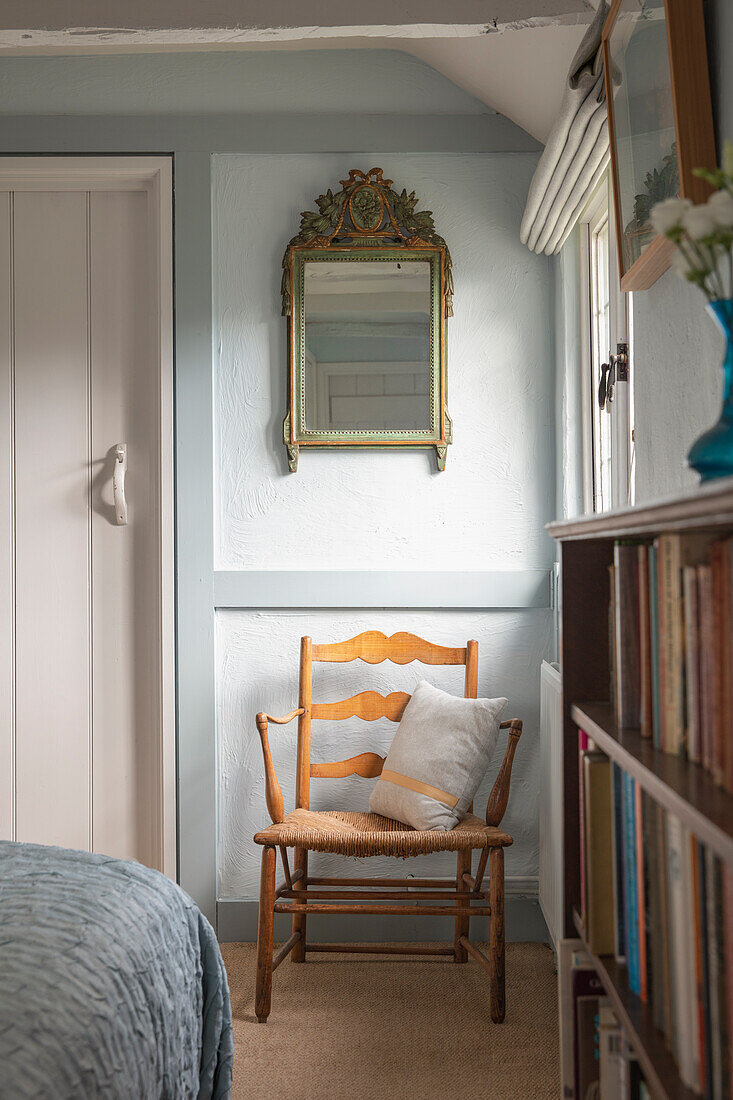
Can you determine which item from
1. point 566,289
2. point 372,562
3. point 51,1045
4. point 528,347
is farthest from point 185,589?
point 51,1045

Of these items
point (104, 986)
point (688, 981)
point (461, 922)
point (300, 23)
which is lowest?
point (461, 922)

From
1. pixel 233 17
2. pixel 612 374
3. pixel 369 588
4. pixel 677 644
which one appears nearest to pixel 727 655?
pixel 677 644

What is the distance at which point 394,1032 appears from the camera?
196cm

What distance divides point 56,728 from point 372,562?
1.09 metres

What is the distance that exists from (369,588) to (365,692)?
307mm

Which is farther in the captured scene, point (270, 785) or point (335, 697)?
point (335, 697)

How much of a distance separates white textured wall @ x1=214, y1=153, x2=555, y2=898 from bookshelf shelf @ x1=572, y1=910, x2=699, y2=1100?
1.48 m

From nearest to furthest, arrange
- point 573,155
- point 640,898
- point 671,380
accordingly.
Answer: point 640,898, point 671,380, point 573,155

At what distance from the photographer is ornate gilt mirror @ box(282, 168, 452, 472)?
246 cm

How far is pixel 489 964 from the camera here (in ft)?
6.58

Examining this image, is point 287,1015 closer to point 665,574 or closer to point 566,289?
point 665,574

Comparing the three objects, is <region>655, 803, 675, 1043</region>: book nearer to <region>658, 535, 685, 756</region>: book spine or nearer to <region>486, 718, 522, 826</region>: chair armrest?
<region>658, 535, 685, 756</region>: book spine

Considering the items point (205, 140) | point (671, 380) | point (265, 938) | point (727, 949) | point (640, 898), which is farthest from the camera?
point (205, 140)

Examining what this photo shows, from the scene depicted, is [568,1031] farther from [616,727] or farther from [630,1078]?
[616,727]
